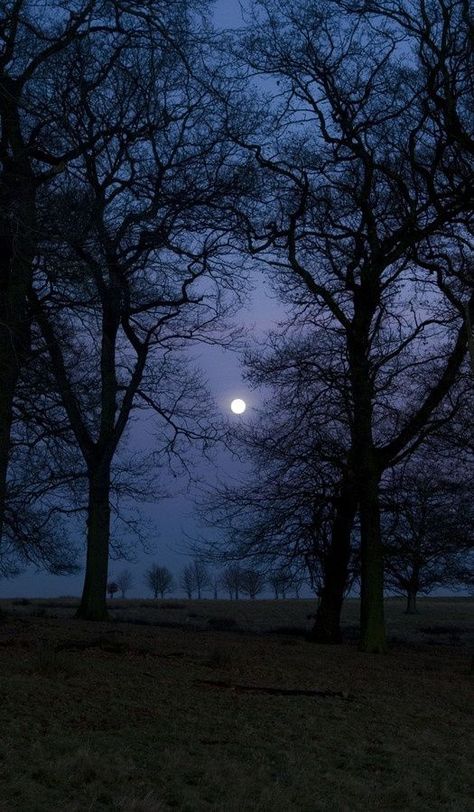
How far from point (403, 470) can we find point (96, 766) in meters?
12.0

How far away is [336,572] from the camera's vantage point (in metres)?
17.5

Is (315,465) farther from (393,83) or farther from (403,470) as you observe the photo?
(393,83)

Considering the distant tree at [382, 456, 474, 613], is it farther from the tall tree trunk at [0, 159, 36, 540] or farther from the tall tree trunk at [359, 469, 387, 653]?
the tall tree trunk at [0, 159, 36, 540]

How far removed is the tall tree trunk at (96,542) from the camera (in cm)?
1881

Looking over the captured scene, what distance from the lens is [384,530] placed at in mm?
16969

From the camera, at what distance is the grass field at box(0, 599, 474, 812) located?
537cm

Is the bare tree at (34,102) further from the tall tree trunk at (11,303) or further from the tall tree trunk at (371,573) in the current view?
the tall tree trunk at (371,573)

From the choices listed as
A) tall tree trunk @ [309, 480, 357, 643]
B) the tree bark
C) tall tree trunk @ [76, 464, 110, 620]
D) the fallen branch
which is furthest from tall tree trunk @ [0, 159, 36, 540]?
tall tree trunk @ [309, 480, 357, 643]

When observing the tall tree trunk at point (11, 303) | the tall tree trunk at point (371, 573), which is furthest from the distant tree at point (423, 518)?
the tall tree trunk at point (11, 303)

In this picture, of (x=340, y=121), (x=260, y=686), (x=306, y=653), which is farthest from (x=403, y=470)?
(x=260, y=686)

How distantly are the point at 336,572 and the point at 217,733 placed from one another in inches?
420

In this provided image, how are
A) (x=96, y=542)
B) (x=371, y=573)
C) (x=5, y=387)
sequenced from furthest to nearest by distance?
(x=96, y=542)
(x=371, y=573)
(x=5, y=387)

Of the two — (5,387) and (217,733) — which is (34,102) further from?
(217,733)

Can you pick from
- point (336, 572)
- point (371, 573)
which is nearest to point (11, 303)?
point (371, 573)
